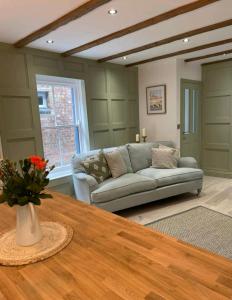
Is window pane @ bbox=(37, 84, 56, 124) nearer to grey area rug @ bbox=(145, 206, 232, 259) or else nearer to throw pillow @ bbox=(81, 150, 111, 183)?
throw pillow @ bbox=(81, 150, 111, 183)

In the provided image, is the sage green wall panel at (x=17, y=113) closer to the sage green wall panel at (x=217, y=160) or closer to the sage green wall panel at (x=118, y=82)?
the sage green wall panel at (x=118, y=82)

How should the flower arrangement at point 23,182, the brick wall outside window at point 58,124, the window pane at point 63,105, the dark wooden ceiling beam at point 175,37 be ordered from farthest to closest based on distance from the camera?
1. the window pane at point 63,105
2. the brick wall outside window at point 58,124
3. the dark wooden ceiling beam at point 175,37
4. the flower arrangement at point 23,182

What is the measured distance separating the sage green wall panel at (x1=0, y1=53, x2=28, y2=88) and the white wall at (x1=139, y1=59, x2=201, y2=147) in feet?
8.49

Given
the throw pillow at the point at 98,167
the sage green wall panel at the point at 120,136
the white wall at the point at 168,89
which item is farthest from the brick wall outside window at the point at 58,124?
the white wall at the point at 168,89

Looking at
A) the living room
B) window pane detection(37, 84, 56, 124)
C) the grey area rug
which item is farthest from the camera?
window pane detection(37, 84, 56, 124)

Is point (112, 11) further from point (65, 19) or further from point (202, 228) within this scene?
point (202, 228)

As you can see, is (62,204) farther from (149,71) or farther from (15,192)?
(149,71)

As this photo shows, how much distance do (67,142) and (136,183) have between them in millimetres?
1521

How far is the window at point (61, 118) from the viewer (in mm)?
3750

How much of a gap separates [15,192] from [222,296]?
936mm

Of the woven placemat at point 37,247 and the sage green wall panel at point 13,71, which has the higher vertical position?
the sage green wall panel at point 13,71

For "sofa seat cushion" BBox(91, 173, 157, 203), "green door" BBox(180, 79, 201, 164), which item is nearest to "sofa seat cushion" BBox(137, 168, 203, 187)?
"sofa seat cushion" BBox(91, 173, 157, 203)

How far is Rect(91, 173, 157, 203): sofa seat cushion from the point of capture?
314 cm

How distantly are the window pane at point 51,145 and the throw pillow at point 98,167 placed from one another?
2.02ft
